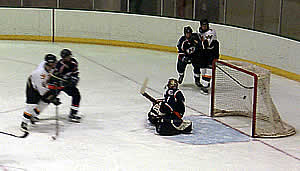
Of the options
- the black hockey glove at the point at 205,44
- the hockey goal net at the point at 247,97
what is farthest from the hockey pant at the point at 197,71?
the hockey goal net at the point at 247,97

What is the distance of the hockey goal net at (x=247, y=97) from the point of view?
8.11 metres

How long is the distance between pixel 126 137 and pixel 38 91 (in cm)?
121

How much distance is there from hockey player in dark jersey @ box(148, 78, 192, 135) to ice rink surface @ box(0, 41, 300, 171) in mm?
116

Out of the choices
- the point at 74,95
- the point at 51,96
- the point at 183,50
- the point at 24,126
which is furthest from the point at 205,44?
the point at 24,126

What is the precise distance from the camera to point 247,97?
29.5 feet

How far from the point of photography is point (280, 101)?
10008 millimetres

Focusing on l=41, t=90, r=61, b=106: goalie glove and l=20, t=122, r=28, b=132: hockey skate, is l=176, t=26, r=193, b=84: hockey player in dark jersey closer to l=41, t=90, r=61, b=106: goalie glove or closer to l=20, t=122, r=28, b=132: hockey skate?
l=41, t=90, r=61, b=106: goalie glove

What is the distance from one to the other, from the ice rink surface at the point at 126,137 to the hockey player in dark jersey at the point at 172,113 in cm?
12

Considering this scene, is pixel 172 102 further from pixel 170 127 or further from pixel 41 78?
pixel 41 78

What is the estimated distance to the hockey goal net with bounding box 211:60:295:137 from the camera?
8.11 metres

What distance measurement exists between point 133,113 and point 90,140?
143 centimetres

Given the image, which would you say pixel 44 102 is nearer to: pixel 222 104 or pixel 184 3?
pixel 222 104

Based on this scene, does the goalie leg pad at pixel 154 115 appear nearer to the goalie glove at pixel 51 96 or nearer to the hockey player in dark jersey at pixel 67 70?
the hockey player in dark jersey at pixel 67 70

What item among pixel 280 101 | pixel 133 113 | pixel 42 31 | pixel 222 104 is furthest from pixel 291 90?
pixel 42 31
